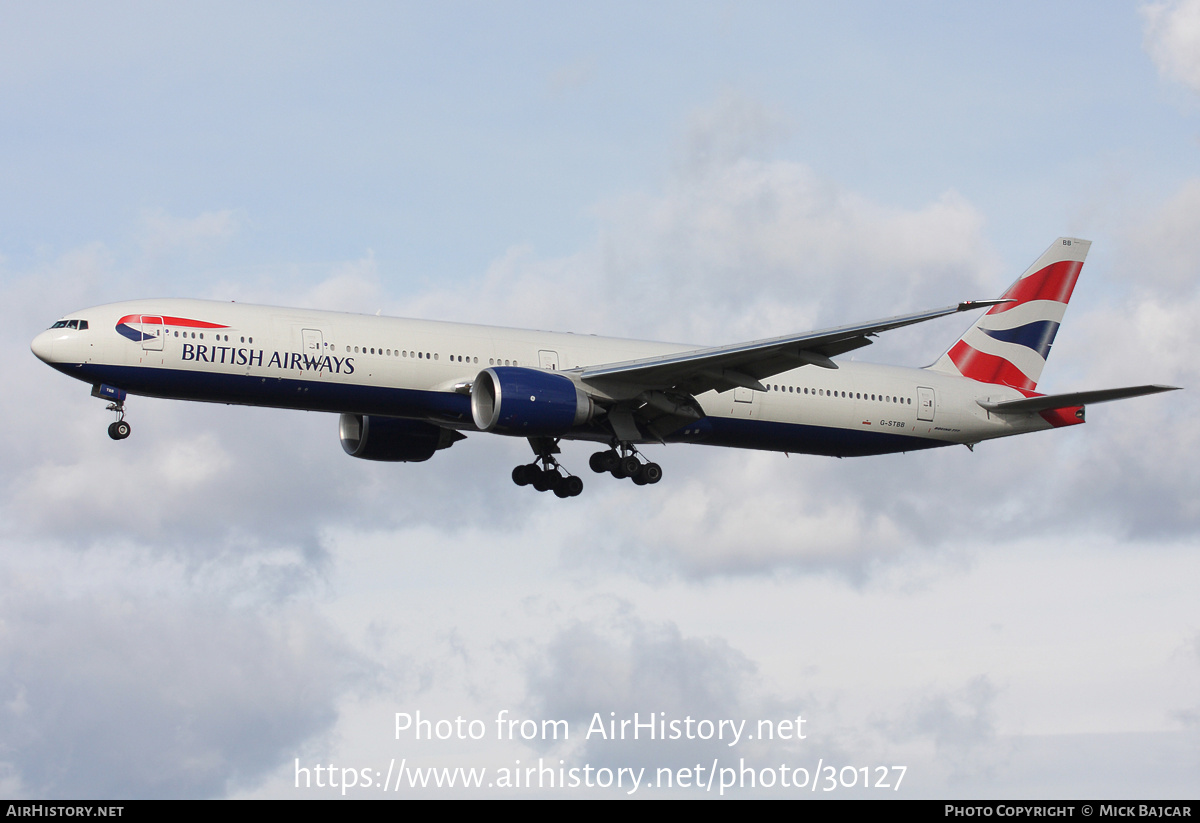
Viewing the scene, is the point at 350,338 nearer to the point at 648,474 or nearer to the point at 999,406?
the point at 648,474

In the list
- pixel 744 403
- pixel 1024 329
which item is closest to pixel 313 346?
pixel 744 403

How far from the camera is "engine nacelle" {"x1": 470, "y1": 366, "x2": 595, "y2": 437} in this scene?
3544cm

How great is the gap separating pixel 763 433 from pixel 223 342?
52.6 ft

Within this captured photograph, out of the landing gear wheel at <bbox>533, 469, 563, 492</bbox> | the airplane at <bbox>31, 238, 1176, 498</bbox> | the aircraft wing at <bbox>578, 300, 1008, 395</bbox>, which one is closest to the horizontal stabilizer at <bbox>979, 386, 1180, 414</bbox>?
the airplane at <bbox>31, 238, 1176, 498</bbox>

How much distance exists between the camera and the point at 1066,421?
4378cm

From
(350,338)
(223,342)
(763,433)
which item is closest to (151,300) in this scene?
(223,342)

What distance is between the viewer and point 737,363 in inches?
1436

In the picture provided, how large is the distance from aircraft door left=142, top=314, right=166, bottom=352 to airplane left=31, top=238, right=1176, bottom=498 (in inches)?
1.4

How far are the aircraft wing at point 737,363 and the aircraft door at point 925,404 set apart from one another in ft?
21.5

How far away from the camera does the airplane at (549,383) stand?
3488 centimetres

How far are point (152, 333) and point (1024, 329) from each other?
1114 inches

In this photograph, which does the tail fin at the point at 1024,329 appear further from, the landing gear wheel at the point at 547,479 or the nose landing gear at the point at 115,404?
the nose landing gear at the point at 115,404

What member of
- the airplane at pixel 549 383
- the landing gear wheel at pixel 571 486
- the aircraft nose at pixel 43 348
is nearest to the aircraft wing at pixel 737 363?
the airplane at pixel 549 383

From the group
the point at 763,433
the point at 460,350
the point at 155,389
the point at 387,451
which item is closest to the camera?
the point at 155,389
